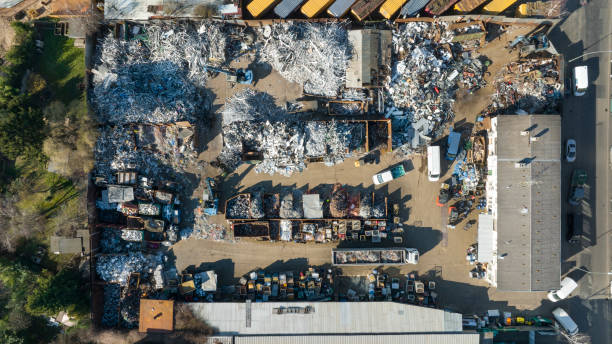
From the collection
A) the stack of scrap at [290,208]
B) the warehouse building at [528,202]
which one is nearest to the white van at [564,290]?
the warehouse building at [528,202]

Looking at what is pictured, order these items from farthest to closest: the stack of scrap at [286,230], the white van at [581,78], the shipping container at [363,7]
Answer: the stack of scrap at [286,230]
the white van at [581,78]
the shipping container at [363,7]

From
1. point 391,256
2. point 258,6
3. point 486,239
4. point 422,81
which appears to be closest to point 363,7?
point 422,81

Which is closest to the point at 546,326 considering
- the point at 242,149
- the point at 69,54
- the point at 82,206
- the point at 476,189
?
the point at 476,189

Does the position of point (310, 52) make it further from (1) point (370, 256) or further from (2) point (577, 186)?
(2) point (577, 186)

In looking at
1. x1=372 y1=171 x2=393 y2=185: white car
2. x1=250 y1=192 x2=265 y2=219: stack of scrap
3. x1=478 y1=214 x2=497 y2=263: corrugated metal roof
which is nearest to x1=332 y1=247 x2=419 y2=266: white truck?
x1=478 y1=214 x2=497 y2=263: corrugated metal roof

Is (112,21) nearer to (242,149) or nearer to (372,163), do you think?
(242,149)

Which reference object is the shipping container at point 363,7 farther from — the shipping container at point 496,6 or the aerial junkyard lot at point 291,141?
the shipping container at point 496,6

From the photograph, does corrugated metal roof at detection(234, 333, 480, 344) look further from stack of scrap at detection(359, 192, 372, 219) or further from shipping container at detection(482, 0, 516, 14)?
shipping container at detection(482, 0, 516, 14)
